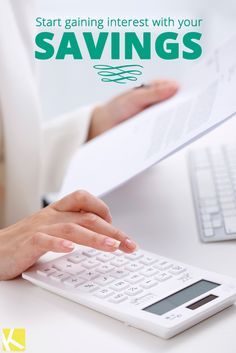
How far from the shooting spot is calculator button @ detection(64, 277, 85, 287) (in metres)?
0.64

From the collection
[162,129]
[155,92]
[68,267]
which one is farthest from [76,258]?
[155,92]

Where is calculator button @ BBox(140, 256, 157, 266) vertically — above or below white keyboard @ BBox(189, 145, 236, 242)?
below

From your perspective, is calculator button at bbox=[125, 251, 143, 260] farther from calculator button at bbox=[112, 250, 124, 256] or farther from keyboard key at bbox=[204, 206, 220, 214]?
keyboard key at bbox=[204, 206, 220, 214]

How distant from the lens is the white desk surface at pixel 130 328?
556 mm

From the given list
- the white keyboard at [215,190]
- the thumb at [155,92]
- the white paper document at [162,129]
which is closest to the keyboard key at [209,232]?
the white keyboard at [215,190]

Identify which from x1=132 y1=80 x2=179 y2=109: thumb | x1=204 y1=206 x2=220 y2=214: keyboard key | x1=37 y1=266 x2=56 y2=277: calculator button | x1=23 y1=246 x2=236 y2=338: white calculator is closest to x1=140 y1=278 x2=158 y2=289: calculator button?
x1=23 y1=246 x2=236 y2=338: white calculator

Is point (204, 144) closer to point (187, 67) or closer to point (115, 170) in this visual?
point (187, 67)

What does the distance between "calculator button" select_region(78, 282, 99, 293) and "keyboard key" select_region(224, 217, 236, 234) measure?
0.20 m

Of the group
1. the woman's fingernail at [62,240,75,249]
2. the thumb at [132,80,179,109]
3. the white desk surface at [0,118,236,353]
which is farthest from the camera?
the thumb at [132,80,179,109]

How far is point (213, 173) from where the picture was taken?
969 millimetres

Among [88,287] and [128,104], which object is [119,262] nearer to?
[88,287]

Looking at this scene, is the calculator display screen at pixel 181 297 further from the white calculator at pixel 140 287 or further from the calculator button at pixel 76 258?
the calculator button at pixel 76 258

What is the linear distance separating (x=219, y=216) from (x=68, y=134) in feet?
1.65

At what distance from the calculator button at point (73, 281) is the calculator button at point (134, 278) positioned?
0.04 meters
